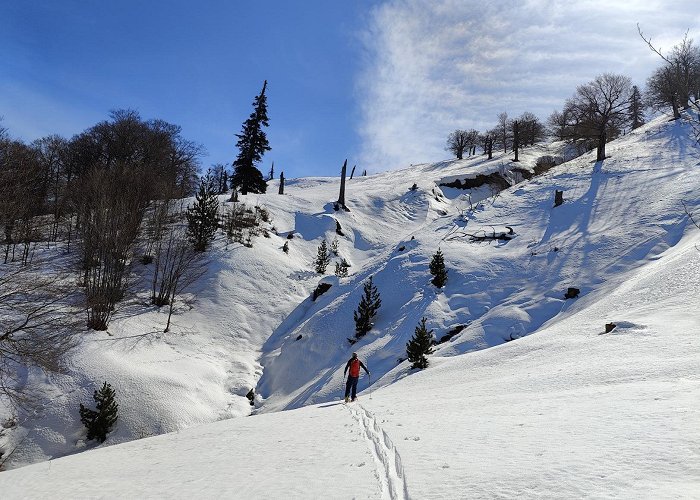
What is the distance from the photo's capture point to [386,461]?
225 inches

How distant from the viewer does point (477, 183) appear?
55781mm

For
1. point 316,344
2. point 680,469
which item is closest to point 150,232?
point 316,344

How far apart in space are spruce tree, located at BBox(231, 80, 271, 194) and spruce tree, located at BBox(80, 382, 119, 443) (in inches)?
1146

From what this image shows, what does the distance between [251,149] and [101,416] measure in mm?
32081

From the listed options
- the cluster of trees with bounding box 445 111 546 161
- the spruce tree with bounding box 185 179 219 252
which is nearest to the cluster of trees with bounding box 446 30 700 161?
the cluster of trees with bounding box 445 111 546 161

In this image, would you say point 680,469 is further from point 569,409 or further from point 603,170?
point 603,170

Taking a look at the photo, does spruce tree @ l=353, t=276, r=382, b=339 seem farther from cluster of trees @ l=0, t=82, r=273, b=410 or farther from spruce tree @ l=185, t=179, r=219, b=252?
spruce tree @ l=185, t=179, r=219, b=252

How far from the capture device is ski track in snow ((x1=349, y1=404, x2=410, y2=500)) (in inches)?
179

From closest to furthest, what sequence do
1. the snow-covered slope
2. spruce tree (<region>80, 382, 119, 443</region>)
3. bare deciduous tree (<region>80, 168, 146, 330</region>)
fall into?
the snow-covered slope → spruce tree (<region>80, 382, 119, 443</region>) → bare deciduous tree (<region>80, 168, 146, 330</region>)

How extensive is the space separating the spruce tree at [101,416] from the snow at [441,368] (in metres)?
0.54

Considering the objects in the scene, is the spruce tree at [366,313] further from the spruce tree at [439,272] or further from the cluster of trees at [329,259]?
the cluster of trees at [329,259]

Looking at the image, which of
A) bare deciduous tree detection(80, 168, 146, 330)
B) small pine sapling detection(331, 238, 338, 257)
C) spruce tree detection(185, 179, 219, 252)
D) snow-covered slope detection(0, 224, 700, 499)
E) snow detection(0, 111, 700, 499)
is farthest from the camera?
small pine sapling detection(331, 238, 338, 257)

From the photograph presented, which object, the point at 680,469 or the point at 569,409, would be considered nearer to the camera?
the point at 680,469

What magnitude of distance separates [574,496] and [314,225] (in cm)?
3729
